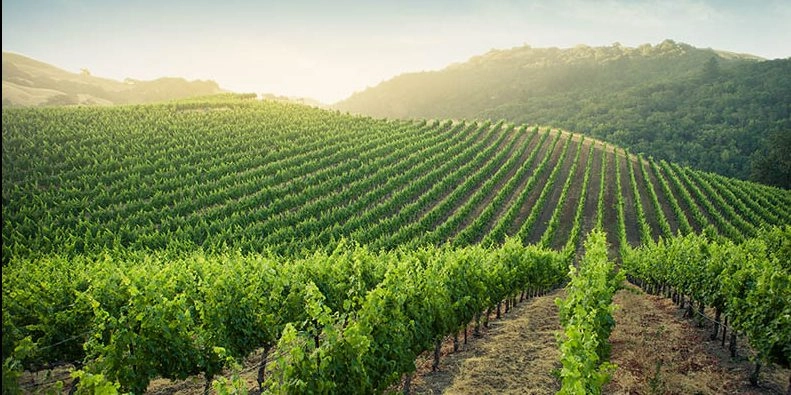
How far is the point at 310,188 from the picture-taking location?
138 ft

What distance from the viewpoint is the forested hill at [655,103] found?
8600 cm

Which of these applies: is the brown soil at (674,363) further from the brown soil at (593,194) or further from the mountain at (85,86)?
the mountain at (85,86)

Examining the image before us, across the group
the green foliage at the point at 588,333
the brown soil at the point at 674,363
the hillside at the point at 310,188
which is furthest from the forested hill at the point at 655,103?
the green foliage at the point at 588,333

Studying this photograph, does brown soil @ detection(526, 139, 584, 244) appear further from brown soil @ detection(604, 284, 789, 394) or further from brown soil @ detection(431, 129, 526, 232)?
brown soil @ detection(604, 284, 789, 394)

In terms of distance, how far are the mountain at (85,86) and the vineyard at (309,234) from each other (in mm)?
69974

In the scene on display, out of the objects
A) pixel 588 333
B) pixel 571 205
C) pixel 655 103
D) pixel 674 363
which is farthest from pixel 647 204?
pixel 655 103

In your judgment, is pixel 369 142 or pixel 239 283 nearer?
pixel 239 283

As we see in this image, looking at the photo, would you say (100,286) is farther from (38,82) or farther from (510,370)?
(38,82)

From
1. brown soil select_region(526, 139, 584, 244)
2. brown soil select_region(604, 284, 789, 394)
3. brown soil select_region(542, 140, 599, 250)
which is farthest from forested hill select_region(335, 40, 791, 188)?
brown soil select_region(604, 284, 789, 394)

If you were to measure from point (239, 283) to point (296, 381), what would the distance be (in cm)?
558

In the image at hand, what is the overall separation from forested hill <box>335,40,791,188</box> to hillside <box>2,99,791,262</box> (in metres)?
31.8

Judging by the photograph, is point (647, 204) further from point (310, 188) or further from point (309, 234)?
point (309, 234)

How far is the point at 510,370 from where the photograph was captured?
13.9 metres

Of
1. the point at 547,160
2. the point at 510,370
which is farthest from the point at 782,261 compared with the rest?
the point at 547,160
